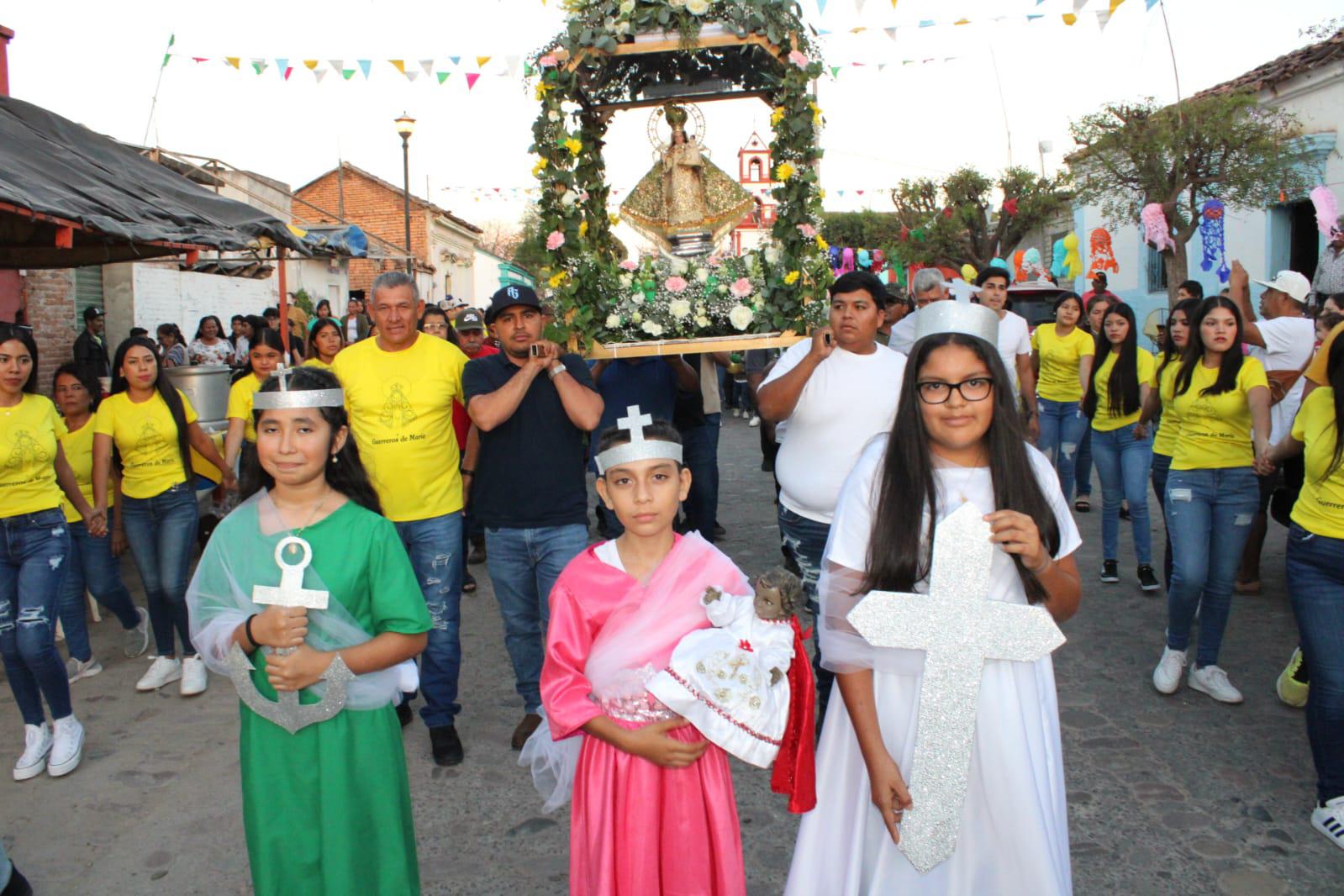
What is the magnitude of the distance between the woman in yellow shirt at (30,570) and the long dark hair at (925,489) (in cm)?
386

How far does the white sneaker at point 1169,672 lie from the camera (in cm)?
501

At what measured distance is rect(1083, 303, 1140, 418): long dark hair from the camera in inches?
267

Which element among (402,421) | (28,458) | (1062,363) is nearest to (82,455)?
(28,458)

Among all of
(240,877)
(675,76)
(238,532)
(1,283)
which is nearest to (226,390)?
(1,283)

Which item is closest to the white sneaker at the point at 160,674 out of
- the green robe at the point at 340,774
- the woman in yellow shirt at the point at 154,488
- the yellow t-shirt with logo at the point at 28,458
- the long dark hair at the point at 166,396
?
the woman in yellow shirt at the point at 154,488

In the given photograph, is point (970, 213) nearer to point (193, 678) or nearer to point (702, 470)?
point (702, 470)

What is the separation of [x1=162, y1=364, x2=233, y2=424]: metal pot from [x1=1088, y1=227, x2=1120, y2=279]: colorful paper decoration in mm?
19429

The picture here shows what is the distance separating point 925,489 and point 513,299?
2558 millimetres

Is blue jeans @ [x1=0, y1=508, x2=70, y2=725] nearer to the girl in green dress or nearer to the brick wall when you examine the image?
the girl in green dress

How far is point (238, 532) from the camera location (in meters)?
2.70

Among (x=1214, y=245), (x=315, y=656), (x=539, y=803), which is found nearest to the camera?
(x=315, y=656)

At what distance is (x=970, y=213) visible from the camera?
1133 inches

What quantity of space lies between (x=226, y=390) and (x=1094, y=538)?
7.86 meters

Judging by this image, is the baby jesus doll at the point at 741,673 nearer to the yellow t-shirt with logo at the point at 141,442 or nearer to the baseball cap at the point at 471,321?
the yellow t-shirt with logo at the point at 141,442
